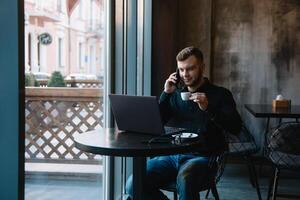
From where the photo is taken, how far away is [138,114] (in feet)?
6.80

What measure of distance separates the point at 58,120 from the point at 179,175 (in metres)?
0.73

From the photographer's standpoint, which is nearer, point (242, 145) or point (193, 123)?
point (193, 123)

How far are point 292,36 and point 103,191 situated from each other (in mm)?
3104

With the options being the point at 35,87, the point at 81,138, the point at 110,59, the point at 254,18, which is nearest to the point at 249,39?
the point at 254,18

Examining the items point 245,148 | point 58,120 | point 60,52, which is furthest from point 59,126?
point 245,148

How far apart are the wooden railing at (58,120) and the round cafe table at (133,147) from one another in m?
0.13

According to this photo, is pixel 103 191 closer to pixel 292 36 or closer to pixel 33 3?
pixel 33 3

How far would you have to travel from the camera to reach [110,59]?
9.50ft

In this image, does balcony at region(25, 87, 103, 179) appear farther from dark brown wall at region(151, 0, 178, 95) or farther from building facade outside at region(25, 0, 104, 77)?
dark brown wall at region(151, 0, 178, 95)

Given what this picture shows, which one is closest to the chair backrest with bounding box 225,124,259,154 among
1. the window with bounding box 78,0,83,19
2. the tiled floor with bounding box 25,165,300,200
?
the tiled floor with bounding box 25,165,300,200

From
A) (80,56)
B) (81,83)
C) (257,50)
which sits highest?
(257,50)

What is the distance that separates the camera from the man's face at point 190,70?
2516 mm

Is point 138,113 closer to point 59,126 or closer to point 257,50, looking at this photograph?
point 59,126

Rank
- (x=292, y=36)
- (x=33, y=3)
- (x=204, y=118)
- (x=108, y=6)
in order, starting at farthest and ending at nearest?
(x=292, y=36) → (x=108, y=6) → (x=204, y=118) → (x=33, y=3)
